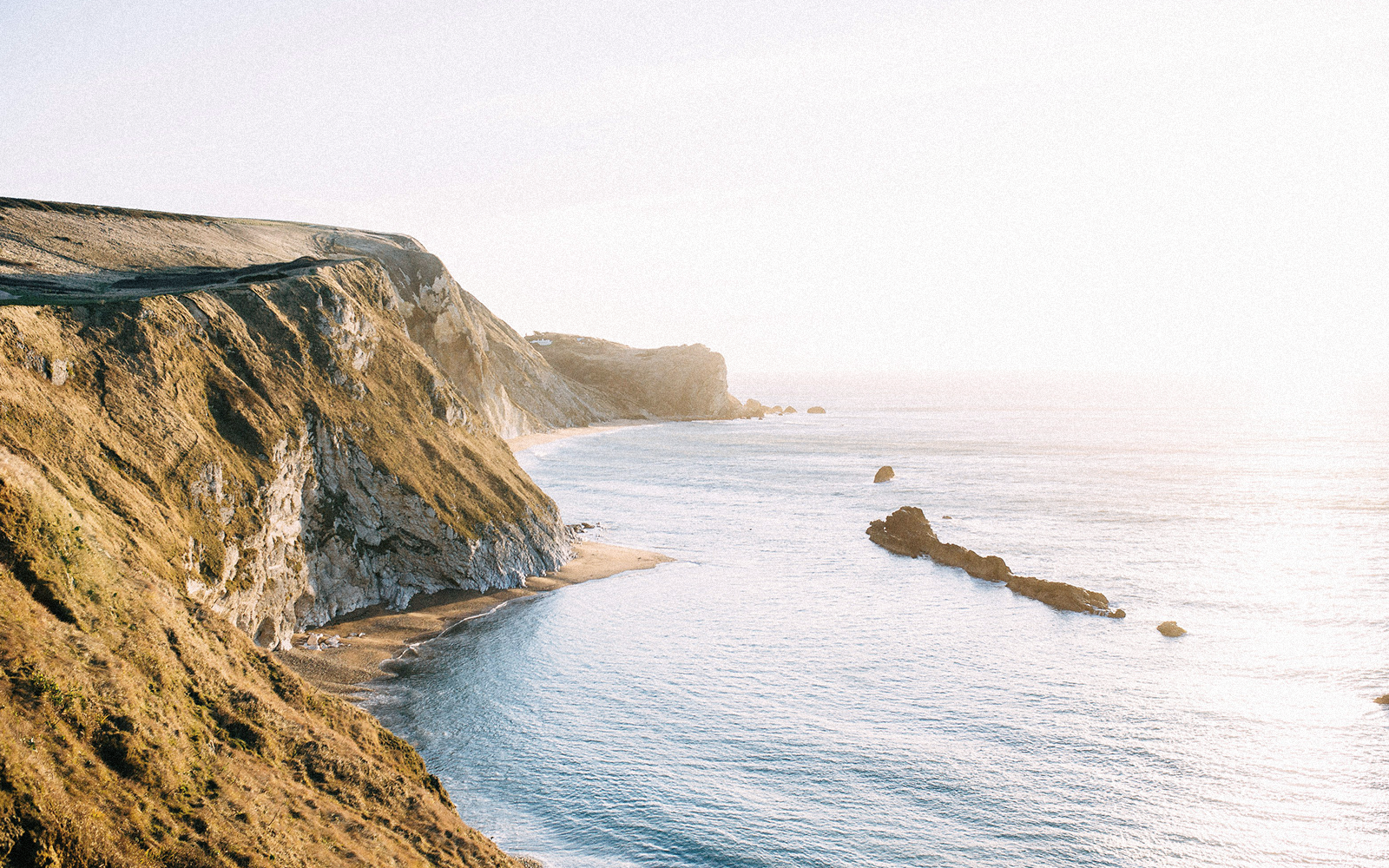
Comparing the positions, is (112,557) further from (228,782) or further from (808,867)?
(808,867)

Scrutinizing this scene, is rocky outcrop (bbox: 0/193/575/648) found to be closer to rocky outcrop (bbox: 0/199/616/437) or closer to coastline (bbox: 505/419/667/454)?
rocky outcrop (bbox: 0/199/616/437)

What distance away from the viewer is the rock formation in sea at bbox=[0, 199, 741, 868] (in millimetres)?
17203

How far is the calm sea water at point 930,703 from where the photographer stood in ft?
95.8

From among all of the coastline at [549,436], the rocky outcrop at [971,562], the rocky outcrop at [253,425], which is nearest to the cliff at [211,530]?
the rocky outcrop at [253,425]

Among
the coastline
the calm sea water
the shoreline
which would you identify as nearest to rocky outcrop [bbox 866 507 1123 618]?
the calm sea water

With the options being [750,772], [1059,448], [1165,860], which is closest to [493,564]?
[750,772]

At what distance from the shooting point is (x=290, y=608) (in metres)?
44.3

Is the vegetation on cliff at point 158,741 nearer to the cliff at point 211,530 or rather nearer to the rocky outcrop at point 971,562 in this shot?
the cliff at point 211,530

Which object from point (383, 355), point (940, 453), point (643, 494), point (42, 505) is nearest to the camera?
point (42, 505)

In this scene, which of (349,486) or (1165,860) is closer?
(1165,860)

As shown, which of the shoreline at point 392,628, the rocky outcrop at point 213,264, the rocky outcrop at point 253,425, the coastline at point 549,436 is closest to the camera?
the rocky outcrop at point 253,425

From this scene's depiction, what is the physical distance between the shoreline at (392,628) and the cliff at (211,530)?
114cm

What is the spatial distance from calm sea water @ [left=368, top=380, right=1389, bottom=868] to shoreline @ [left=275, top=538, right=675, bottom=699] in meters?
1.66

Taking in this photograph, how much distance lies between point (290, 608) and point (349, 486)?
29.0 ft
